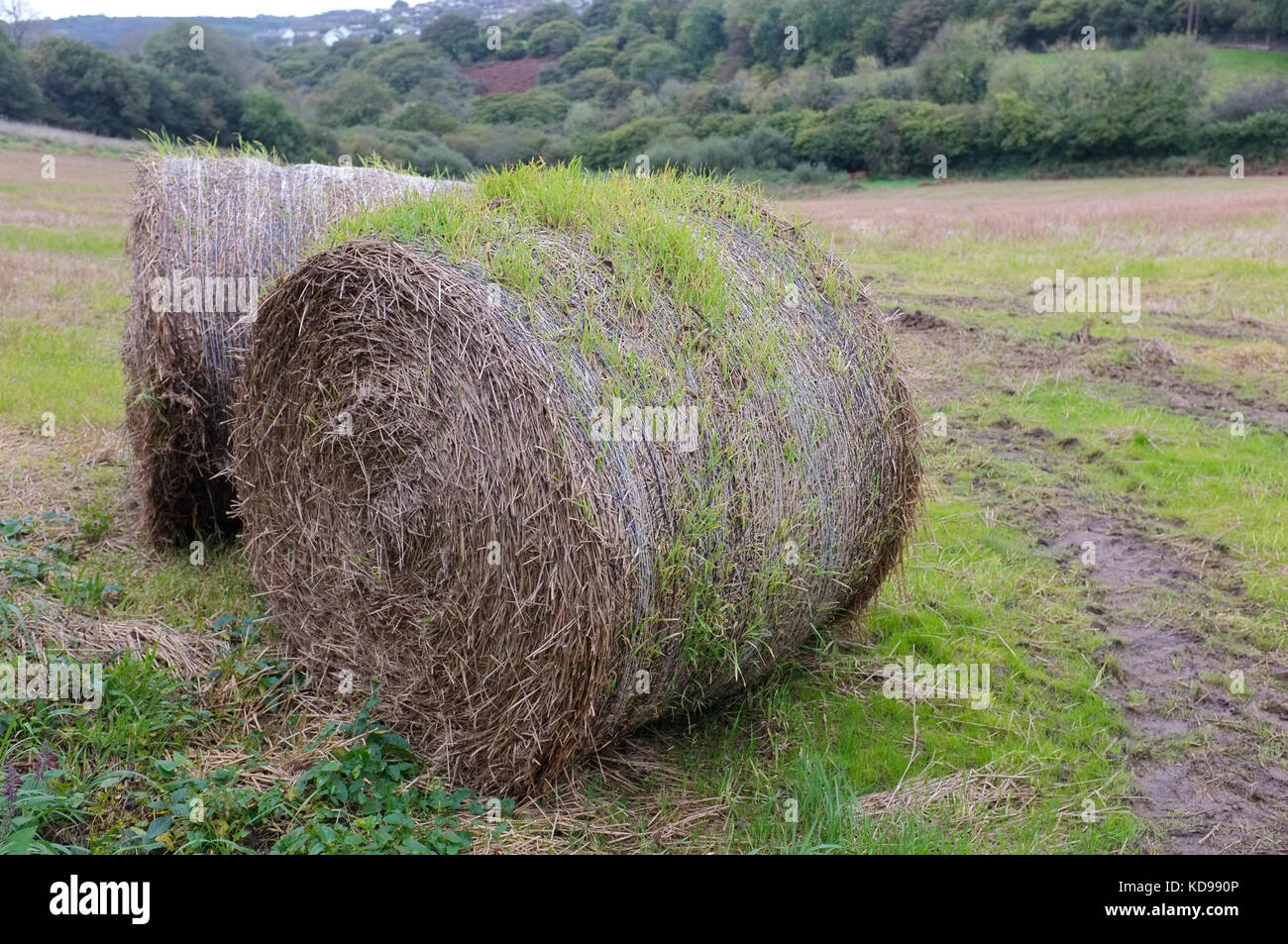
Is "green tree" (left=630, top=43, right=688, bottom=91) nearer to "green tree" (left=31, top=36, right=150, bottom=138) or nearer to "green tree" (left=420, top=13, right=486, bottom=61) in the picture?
"green tree" (left=420, top=13, right=486, bottom=61)

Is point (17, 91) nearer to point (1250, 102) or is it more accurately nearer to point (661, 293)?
point (661, 293)

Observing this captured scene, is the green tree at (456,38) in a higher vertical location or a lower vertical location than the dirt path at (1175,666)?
higher

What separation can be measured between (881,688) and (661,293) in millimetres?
2393

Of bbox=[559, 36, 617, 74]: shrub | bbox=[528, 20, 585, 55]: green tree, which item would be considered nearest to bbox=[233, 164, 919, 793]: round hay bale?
bbox=[559, 36, 617, 74]: shrub

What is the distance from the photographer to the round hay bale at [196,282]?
5.96 metres

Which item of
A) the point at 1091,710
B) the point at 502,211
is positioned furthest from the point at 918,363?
the point at 502,211

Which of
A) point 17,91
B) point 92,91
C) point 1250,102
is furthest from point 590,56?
point 1250,102

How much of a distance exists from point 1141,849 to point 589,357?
2997 mm

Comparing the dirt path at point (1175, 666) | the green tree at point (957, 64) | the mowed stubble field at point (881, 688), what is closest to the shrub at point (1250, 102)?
the green tree at point (957, 64)

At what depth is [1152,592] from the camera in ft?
20.4

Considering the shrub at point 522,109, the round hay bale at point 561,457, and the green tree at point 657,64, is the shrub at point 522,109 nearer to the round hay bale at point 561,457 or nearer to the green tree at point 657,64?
the green tree at point 657,64

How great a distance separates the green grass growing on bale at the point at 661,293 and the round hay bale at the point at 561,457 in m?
0.01

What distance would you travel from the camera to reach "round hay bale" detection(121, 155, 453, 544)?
5.96m
